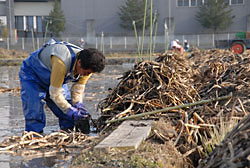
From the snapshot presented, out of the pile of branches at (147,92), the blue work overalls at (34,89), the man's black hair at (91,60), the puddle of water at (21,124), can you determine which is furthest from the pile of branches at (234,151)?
the blue work overalls at (34,89)

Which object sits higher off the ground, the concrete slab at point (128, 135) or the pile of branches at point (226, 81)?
the pile of branches at point (226, 81)

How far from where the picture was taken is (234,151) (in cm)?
274

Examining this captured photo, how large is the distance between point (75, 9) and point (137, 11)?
26.4 feet

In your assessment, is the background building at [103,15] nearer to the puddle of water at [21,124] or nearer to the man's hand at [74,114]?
the puddle of water at [21,124]

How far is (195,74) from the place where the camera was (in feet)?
26.3

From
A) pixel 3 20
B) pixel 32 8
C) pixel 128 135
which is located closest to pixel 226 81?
pixel 128 135

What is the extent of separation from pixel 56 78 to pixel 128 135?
1.26 meters

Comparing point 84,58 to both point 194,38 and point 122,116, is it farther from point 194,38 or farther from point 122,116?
point 194,38

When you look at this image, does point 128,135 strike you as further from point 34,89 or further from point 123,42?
point 123,42

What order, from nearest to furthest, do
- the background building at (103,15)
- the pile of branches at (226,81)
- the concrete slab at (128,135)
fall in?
the concrete slab at (128,135) → the pile of branches at (226,81) → the background building at (103,15)

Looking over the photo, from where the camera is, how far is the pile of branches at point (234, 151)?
2619mm

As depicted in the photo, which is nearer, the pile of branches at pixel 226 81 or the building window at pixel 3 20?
the pile of branches at pixel 226 81

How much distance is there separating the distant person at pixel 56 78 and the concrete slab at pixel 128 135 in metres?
0.77

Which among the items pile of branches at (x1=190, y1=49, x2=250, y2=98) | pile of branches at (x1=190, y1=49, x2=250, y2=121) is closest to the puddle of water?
pile of branches at (x1=190, y1=49, x2=250, y2=121)
